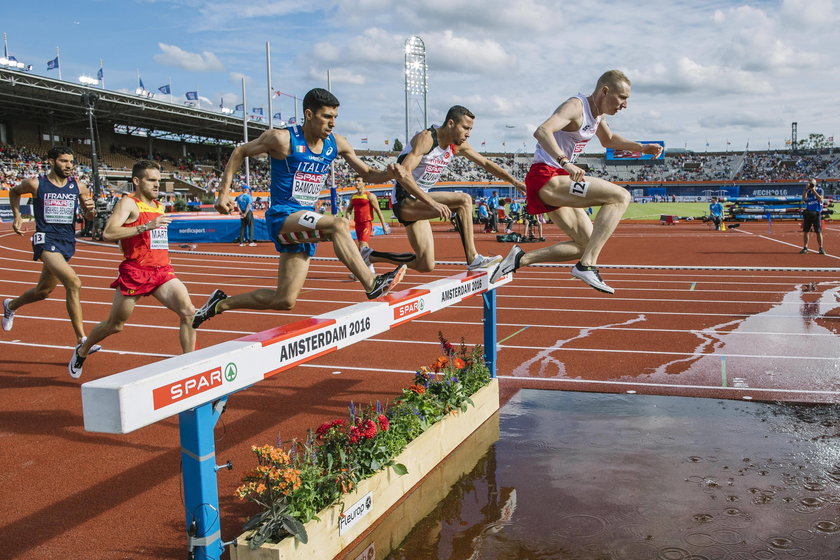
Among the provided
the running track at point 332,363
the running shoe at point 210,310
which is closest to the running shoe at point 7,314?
the running track at point 332,363

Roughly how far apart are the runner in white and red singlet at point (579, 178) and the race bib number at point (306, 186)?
1596 mm

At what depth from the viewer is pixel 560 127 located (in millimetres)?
4750

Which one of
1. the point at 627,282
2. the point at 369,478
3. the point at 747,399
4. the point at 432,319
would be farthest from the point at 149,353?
the point at 627,282

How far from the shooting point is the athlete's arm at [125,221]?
205 inches

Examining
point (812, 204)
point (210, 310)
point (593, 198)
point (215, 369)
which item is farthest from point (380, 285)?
point (812, 204)

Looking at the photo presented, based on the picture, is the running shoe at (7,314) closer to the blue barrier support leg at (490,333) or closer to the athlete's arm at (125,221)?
the athlete's arm at (125,221)

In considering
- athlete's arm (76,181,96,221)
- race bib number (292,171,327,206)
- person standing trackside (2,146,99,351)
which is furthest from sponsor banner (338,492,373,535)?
athlete's arm (76,181,96,221)

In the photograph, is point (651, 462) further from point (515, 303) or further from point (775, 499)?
point (515, 303)

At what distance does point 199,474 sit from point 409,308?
2.00 meters

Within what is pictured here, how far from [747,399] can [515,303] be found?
5531 millimetres

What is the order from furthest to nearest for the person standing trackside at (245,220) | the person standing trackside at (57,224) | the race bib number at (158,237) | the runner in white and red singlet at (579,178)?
the person standing trackside at (245,220), the person standing trackside at (57,224), the race bib number at (158,237), the runner in white and red singlet at (579,178)

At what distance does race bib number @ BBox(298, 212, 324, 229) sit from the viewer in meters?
4.43

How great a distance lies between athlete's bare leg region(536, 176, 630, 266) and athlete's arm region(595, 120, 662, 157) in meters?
0.68

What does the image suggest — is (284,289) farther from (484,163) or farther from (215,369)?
(484,163)
